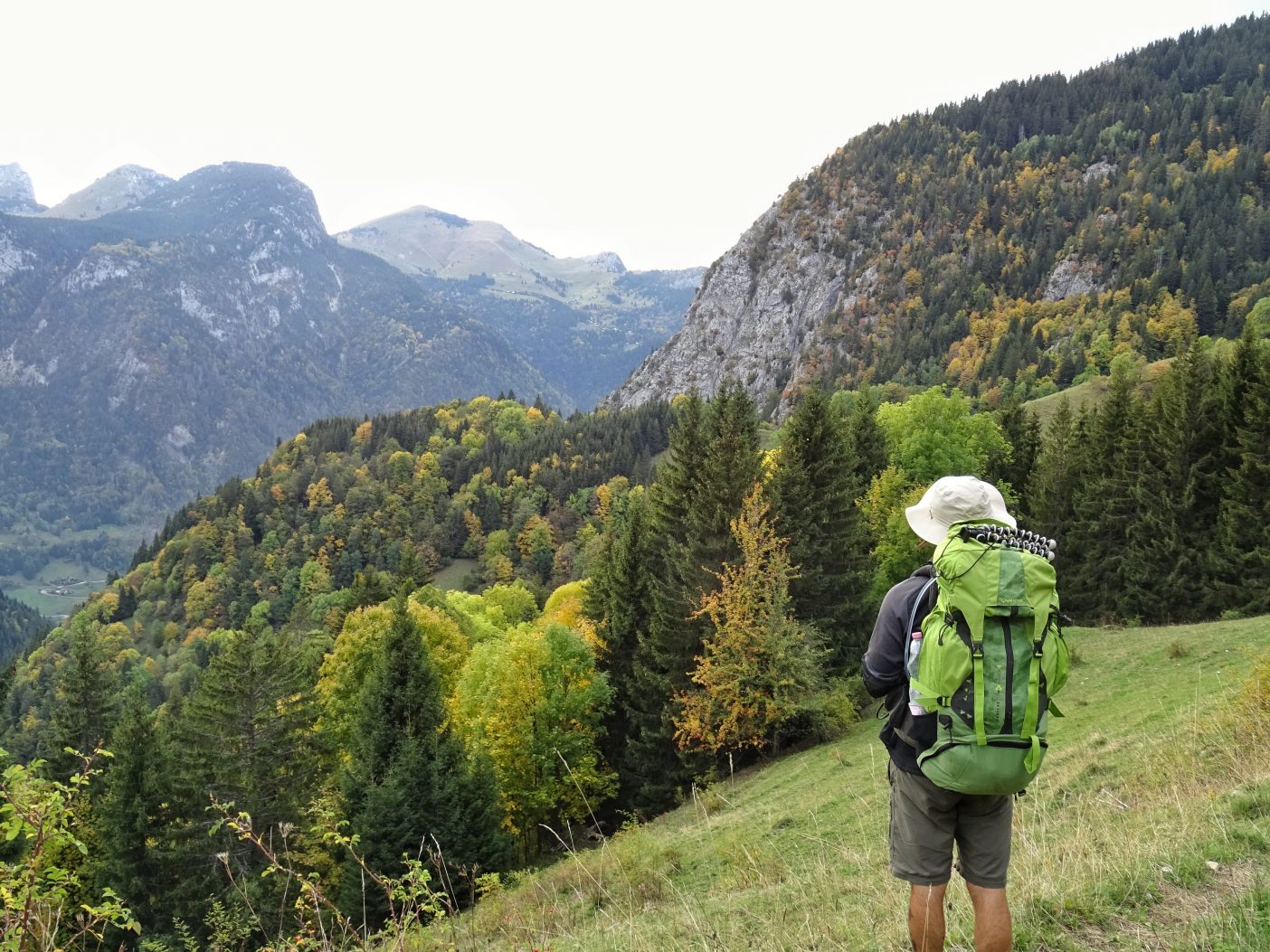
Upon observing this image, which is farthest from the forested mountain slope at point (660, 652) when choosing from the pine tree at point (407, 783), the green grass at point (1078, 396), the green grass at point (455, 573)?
the green grass at point (455, 573)

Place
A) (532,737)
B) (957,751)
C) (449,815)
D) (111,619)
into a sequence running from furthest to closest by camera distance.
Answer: (111,619), (532,737), (449,815), (957,751)

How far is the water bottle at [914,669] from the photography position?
13.1 ft

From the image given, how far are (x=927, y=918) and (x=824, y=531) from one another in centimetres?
2629

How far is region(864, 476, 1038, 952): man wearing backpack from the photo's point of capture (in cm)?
411

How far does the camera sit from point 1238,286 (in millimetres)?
132250

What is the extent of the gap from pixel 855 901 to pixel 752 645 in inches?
689

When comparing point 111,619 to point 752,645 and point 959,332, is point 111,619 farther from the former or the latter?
point 959,332

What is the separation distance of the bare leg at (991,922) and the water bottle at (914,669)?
1.15 metres

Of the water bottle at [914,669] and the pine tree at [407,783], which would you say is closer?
the water bottle at [914,669]

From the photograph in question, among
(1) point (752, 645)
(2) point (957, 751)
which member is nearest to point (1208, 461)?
(1) point (752, 645)

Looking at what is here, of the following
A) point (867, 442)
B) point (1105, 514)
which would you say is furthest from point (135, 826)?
point (1105, 514)

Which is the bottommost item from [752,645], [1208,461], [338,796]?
[338,796]

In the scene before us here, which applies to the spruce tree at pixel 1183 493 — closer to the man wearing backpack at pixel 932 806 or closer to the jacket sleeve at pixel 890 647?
the man wearing backpack at pixel 932 806

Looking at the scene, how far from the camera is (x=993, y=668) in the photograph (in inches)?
145
